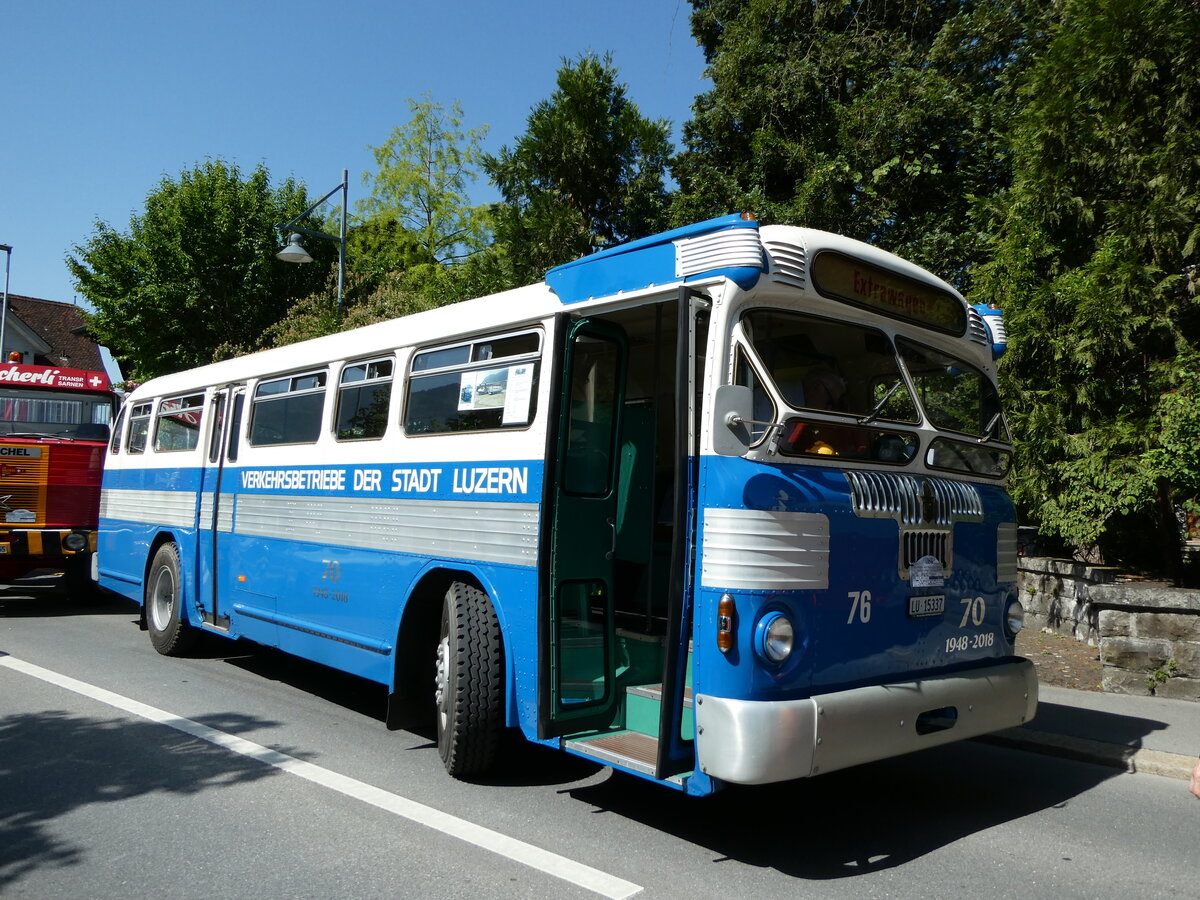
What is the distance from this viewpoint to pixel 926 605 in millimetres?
5043

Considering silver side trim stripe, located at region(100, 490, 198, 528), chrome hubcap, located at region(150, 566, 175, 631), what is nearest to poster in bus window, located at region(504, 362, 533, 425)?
silver side trim stripe, located at region(100, 490, 198, 528)

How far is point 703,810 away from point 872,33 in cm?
1473

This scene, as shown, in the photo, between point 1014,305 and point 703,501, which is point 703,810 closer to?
point 703,501

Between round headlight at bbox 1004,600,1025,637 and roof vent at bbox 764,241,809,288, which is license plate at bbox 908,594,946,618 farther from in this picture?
roof vent at bbox 764,241,809,288

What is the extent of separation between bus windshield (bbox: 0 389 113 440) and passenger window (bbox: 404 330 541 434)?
9108mm

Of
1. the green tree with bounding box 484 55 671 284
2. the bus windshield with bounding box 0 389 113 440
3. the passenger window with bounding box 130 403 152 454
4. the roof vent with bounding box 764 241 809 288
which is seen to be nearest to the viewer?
the roof vent with bounding box 764 241 809 288

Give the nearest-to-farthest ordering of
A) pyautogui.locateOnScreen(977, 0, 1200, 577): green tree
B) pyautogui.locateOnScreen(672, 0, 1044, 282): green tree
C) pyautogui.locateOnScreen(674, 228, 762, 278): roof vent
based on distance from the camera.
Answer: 1. pyautogui.locateOnScreen(674, 228, 762, 278): roof vent
2. pyautogui.locateOnScreen(977, 0, 1200, 577): green tree
3. pyautogui.locateOnScreen(672, 0, 1044, 282): green tree

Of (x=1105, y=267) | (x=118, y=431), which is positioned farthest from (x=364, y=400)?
(x=1105, y=267)

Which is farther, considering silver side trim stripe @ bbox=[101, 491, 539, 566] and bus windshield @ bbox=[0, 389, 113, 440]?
bus windshield @ bbox=[0, 389, 113, 440]

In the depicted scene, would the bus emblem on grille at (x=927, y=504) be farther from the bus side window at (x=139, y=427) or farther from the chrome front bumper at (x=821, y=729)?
the bus side window at (x=139, y=427)

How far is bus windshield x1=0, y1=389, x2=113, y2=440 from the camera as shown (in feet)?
43.6

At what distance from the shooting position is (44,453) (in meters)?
13.0

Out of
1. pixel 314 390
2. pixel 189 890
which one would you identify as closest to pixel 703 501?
pixel 189 890

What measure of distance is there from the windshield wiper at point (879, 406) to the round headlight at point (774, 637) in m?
1.15
